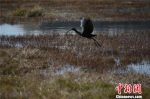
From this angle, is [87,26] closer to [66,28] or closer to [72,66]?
[72,66]

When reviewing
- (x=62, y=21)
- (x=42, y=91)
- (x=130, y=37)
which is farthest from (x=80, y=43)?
(x=62, y=21)

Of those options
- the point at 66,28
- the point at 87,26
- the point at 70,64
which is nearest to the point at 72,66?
the point at 70,64

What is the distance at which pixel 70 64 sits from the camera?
11.6 m

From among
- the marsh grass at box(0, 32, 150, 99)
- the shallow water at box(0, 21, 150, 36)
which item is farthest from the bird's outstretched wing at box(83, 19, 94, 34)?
the shallow water at box(0, 21, 150, 36)

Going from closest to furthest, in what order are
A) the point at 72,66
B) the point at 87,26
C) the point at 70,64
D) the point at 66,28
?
the point at 87,26 < the point at 72,66 < the point at 70,64 < the point at 66,28

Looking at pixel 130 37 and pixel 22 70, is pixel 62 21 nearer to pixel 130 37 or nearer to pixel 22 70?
pixel 130 37

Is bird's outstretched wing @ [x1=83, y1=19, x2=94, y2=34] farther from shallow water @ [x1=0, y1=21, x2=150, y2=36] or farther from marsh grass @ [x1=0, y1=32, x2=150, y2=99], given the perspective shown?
shallow water @ [x1=0, y1=21, x2=150, y2=36]

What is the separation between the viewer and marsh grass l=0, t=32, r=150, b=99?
7.61m

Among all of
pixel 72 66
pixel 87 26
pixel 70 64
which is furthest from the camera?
pixel 70 64

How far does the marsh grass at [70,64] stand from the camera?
7.61 meters

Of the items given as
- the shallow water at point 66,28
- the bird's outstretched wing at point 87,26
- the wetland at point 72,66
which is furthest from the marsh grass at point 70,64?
the shallow water at point 66,28

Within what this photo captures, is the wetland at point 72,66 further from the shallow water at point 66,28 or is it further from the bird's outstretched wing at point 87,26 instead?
the shallow water at point 66,28

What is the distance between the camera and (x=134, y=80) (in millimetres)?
8938

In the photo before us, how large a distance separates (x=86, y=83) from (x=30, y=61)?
421 centimetres
